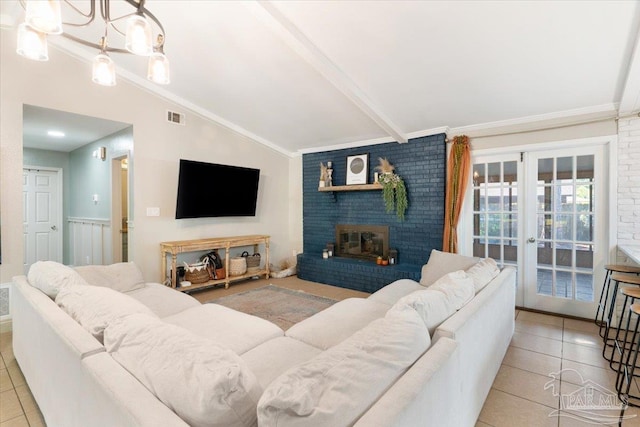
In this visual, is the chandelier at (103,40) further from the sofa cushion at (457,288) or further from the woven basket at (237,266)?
the woven basket at (237,266)

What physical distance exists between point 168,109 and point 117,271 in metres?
2.58

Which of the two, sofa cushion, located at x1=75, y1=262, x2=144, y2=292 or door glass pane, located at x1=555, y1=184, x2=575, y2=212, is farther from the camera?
door glass pane, located at x1=555, y1=184, x2=575, y2=212

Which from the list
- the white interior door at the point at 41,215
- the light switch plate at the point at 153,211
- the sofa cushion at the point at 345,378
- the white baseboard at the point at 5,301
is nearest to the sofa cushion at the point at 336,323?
the sofa cushion at the point at 345,378

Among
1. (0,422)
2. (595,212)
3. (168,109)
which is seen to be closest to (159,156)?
(168,109)

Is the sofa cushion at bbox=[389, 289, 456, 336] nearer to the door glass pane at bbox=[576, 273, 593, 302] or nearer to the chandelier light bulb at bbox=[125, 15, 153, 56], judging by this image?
the chandelier light bulb at bbox=[125, 15, 153, 56]

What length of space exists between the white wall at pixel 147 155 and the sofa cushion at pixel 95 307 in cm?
238

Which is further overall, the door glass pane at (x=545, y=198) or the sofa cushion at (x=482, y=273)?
the door glass pane at (x=545, y=198)

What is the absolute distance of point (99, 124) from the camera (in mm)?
4141

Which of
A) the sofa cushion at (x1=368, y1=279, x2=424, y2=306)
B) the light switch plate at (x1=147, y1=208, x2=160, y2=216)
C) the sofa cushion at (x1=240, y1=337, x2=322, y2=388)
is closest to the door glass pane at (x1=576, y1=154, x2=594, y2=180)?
the sofa cushion at (x1=368, y1=279, x2=424, y2=306)

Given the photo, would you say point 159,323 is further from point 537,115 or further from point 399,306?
point 537,115

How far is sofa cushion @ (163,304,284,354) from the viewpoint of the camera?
1.87m

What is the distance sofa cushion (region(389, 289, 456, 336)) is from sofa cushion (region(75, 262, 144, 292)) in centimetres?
258

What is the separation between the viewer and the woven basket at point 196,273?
4.44 m

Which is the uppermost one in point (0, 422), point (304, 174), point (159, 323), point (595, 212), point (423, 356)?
point (304, 174)
